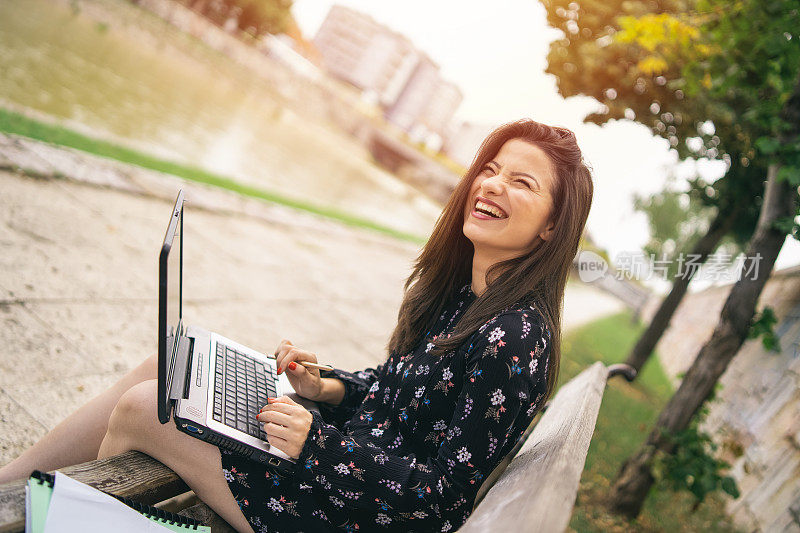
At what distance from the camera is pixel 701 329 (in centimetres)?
1078

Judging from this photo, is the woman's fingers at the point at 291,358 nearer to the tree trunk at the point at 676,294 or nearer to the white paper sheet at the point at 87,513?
the white paper sheet at the point at 87,513

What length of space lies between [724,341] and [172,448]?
3020 mm

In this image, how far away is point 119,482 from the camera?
3.86 feet

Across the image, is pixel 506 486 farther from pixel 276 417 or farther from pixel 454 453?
pixel 276 417

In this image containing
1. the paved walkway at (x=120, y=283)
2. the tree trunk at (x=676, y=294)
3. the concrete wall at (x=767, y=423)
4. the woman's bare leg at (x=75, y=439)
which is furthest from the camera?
the tree trunk at (x=676, y=294)

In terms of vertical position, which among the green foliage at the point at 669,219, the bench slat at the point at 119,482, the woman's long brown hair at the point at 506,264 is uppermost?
the green foliage at the point at 669,219

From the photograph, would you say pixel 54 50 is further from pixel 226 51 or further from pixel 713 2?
pixel 226 51

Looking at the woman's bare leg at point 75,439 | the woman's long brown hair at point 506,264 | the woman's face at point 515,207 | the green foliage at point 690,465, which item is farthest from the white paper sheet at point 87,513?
the green foliage at point 690,465

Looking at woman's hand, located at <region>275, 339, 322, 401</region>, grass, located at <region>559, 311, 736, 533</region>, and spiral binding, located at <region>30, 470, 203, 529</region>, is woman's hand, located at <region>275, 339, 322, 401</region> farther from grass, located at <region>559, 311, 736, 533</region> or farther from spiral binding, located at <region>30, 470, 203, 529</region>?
grass, located at <region>559, 311, 736, 533</region>

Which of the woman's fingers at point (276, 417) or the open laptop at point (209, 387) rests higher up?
A: the woman's fingers at point (276, 417)

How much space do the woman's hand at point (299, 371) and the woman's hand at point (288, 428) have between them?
417 mm

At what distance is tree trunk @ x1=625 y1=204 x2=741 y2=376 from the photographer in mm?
6672

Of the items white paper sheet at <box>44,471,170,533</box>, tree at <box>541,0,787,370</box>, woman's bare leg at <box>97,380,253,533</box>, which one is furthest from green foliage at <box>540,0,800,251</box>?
white paper sheet at <box>44,471,170,533</box>

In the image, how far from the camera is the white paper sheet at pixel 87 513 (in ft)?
3.24
